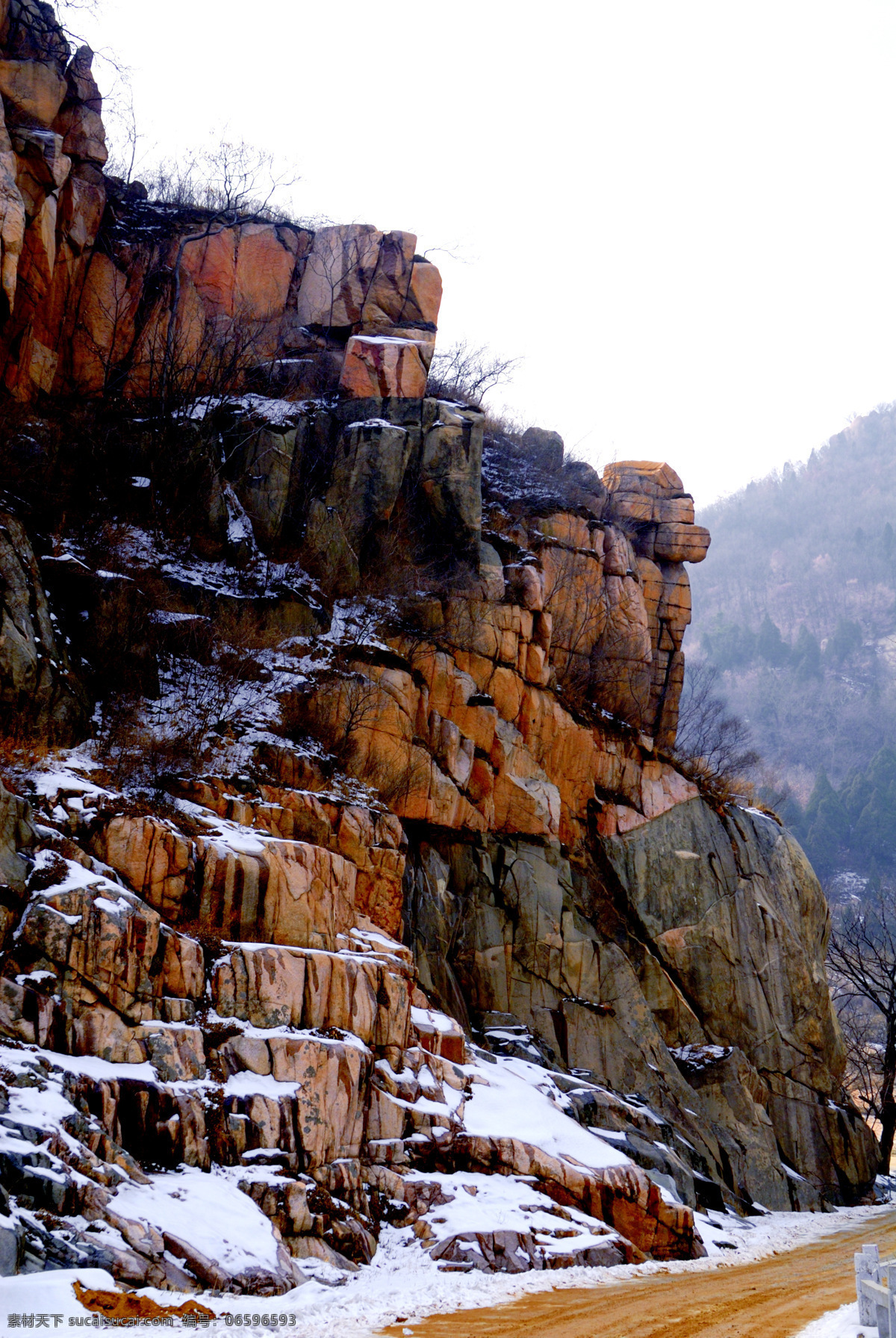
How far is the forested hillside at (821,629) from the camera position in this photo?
8025 cm

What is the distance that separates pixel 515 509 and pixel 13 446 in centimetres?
1297

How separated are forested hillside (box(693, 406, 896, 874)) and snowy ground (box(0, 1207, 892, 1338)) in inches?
2578

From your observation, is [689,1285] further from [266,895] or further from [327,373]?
[327,373]

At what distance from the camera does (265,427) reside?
2248 centimetres

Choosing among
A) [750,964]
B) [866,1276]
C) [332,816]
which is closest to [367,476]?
[332,816]

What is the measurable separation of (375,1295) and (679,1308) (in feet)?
11.8

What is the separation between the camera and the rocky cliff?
11961 mm

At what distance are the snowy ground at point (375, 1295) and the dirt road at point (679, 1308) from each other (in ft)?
0.88

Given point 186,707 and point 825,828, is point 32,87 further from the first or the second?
point 825,828

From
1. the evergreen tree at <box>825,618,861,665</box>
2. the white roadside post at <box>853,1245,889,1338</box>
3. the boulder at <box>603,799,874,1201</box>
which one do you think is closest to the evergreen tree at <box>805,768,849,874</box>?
the evergreen tree at <box>825,618,861,665</box>

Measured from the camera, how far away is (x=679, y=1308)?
12.0 metres

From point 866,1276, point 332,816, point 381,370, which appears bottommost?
point 866,1276

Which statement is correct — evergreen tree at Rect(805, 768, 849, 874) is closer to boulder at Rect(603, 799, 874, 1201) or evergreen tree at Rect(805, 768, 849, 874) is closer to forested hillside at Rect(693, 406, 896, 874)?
forested hillside at Rect(693, 406, 896, 874)

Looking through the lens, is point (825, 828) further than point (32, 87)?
Yes
